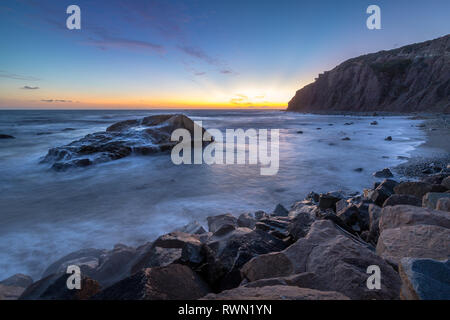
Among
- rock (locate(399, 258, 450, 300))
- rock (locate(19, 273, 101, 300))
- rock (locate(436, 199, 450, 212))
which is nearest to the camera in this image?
rock (locate(399, 258, 450, 300))

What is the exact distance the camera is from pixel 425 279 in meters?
1.31

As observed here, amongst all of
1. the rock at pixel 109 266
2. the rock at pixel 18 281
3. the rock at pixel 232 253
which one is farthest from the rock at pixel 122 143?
the rock at pixel 232 253

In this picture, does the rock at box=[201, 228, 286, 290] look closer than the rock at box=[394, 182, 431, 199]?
Yes

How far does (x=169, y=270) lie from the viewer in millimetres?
1812

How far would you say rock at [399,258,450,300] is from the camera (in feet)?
4.08

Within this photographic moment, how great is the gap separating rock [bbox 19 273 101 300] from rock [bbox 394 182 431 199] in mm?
4730

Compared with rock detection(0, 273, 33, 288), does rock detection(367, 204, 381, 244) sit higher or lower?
higher

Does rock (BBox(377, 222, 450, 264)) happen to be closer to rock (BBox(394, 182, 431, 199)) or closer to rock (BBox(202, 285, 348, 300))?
rock (BBox(202, 285, 348, 300))

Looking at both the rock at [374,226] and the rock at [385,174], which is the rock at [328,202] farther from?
the rock at [385,174]

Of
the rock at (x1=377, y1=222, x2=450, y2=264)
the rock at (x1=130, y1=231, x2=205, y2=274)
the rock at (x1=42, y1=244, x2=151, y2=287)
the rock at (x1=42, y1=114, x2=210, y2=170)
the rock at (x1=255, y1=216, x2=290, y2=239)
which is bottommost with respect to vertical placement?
the rock at (x1=42, y1=244, x2=151, y2=287)

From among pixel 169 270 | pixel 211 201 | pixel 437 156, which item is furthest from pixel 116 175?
pixel 437 156

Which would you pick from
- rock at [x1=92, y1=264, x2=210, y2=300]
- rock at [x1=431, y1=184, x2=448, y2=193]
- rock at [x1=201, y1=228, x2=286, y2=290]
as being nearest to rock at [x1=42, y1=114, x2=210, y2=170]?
rock at [x1=201, y1=228, x2=286, y2=290]

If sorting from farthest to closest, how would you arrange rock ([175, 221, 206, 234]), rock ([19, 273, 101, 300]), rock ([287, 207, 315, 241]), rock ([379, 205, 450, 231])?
rock ([175, 221, 206, 234])
rock ([287, 207, 315, 241])
rock ([379, 205, 450, 231])
rock ([19, 273, 101, 300])

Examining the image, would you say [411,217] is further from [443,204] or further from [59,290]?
[59,290]
